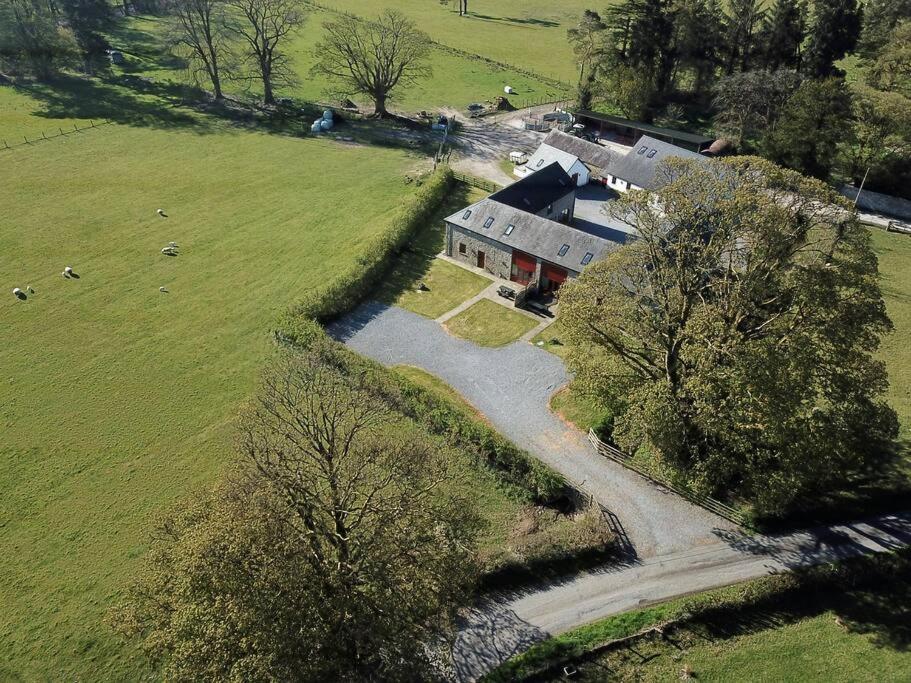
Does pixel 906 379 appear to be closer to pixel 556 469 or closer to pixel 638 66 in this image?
pixel 556 469

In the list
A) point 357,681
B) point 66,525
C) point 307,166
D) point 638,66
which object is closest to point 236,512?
point 357,681

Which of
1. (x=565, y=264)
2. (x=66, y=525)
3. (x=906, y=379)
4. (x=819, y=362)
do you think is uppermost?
(x=819, y=362)

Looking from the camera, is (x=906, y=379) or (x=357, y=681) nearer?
(x=357, y=681)

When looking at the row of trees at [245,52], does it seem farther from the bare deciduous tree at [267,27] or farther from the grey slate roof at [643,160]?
the grey slate roof at [643,160]

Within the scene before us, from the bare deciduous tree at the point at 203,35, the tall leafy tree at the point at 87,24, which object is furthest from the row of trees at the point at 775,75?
the tall leafy tree at the point at 87,24

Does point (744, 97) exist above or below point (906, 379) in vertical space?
above

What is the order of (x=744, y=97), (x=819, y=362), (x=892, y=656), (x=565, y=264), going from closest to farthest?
(x=892, y=656)
(x=819, y=362)
(x=565, y=264)
(x=744, y=97)

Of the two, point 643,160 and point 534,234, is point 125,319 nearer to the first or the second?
point 534,234

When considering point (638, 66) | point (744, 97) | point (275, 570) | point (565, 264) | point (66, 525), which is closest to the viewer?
point (275, 570)
